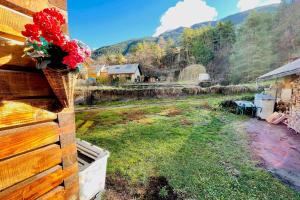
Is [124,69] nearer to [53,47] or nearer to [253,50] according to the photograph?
[253,50]

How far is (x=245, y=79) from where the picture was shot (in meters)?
23.5

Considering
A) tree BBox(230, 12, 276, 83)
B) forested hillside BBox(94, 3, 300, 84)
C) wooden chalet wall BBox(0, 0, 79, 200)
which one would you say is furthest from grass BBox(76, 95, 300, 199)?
tree BBox(230, 12, 276, 83)

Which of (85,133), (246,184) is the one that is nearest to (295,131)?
(246,184)

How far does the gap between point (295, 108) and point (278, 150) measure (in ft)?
11.7

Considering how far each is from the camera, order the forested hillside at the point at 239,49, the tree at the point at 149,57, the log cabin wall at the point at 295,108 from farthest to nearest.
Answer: the tree at the point at 149,57, the forested hillside at the point at 239,49, the log cabin wall at the point at 295,108

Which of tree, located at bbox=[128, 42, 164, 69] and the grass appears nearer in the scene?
the grass

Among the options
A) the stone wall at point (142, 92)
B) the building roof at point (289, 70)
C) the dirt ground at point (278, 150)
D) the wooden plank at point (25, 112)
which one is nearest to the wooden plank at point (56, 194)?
the wooden plank at point (25, 112)

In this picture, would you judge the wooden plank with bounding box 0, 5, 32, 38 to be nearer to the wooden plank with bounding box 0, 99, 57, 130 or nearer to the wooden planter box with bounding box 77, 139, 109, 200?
the wooden plank with bounding box 0, 99, 57, 130

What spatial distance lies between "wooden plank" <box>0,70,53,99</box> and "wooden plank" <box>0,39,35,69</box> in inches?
2.1

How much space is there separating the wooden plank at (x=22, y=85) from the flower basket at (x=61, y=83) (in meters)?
0.10

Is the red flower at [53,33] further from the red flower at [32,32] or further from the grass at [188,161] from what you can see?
the grass at [188,161]

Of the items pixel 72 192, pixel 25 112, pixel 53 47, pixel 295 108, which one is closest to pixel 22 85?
pixel 25 112

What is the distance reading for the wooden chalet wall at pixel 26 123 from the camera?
3.72 feet

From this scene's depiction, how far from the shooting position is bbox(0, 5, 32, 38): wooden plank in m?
1.11
